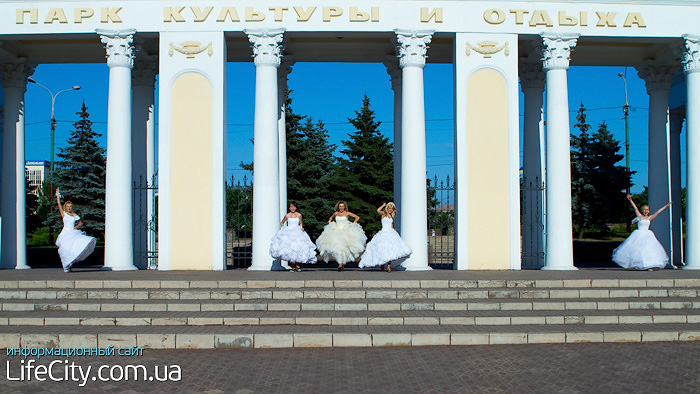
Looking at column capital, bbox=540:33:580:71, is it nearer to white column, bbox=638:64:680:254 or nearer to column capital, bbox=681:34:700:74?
column capital, bbox=681:34:700:74

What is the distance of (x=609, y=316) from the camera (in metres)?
10.9

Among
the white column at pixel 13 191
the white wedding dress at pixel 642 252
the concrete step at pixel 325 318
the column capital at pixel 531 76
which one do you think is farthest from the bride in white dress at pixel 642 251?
the white column at pixel 13 191

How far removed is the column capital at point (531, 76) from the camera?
20.6 metres

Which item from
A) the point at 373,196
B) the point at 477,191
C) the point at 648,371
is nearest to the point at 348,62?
the point at 477,191

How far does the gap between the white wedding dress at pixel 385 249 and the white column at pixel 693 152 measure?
824 cm

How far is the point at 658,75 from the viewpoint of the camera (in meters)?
20.0

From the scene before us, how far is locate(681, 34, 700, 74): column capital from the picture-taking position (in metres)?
17.6

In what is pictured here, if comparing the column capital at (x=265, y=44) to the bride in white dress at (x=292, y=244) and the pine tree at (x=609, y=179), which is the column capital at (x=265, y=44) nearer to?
the bride in white dress at (x=292, y=244)

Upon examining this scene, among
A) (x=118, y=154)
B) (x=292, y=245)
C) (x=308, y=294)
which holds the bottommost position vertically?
(x=308, y=294)

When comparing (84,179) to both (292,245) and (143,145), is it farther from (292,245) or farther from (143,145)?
(292,245)

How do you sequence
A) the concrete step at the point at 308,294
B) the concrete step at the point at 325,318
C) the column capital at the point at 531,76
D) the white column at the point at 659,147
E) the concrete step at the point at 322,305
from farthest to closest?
the column capital at the point at 531,76
the white column at the point at 659,147
the concrete step at the point at 308,294
the concrete step at the point at 322,305
the concrete step at the point at 325,318

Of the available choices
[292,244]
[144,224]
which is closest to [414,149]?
[292,244]

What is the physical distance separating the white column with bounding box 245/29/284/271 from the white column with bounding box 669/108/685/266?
14301 mm

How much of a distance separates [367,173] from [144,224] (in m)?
23.6
